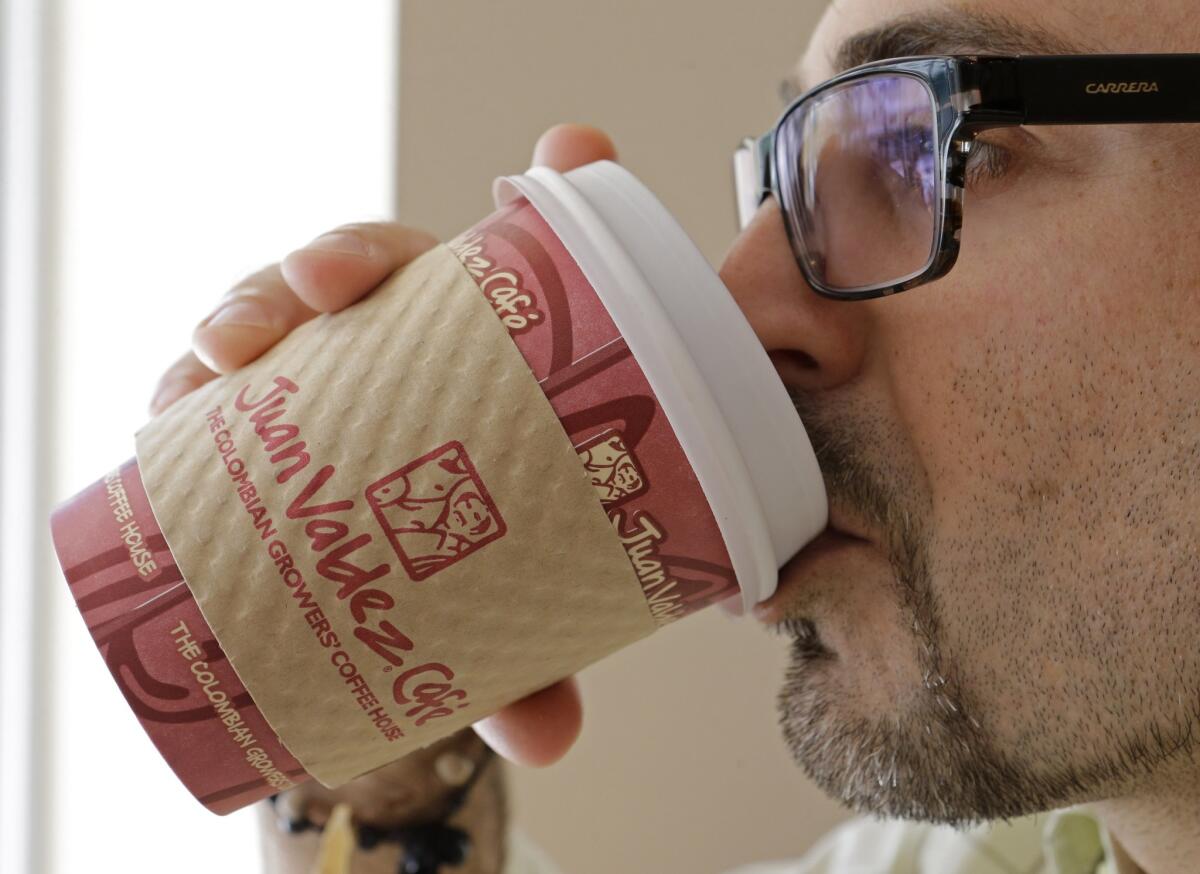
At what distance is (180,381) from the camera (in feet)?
2.95

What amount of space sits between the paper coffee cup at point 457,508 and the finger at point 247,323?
0.12 meters

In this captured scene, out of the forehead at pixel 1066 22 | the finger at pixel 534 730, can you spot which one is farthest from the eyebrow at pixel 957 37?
the finger at pixel 534 730

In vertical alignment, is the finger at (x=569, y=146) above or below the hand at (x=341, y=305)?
above

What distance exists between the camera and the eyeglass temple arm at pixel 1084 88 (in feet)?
1.95

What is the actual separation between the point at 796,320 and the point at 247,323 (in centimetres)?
34

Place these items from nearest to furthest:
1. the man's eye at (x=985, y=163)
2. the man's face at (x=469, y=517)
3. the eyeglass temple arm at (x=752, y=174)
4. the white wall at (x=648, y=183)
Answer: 1. the man's face at (x=469, y=517)
2. the man's eye at (x=985, y=163)
3. the eyeglass temple arm at (x=752, y=174)
4. the white wall at (x=648, y=183)

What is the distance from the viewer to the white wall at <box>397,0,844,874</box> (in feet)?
4.25

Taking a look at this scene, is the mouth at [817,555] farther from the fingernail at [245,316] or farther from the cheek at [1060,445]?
the fingernail at [245,316]

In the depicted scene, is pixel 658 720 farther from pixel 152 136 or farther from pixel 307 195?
pixel 152 136

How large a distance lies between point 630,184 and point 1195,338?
297mm

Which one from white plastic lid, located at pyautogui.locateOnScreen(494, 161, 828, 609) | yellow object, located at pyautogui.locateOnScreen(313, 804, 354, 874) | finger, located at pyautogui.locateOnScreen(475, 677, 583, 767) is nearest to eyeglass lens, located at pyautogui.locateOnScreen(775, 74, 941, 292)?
white plastic lid, located at pyautogui.locateOnScreen(494, 161, 828, 609)

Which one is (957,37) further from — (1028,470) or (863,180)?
(1028,470)

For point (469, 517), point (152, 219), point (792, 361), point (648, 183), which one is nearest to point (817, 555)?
point (792, 361)

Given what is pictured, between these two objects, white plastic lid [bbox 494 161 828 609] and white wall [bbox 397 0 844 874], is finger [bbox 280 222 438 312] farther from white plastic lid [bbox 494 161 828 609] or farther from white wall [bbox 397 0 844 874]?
white wall [bbox 397 0 844 874]
